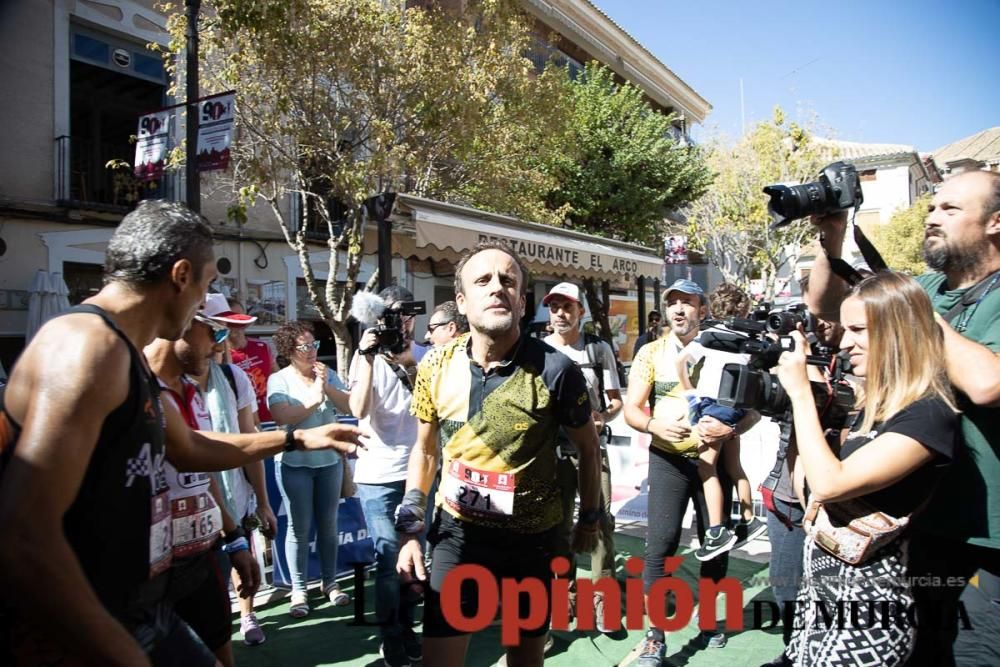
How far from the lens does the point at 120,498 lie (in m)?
1.45

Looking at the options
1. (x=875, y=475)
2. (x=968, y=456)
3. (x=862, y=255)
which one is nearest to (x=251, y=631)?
(x=875, y=475)

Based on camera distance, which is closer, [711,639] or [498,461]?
[498,461]

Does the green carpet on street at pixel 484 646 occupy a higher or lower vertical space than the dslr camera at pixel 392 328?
lower

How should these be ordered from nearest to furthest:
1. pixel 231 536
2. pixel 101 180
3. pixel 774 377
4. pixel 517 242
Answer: pixel 774 377
pixel 231 536
pixel 517 242
pixel 101 180

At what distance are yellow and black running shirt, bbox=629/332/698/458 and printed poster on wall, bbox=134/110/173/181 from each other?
601cm

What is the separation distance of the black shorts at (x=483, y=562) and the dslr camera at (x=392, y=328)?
1.39 metres

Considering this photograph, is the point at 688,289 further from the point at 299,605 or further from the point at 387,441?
the point at 299,605

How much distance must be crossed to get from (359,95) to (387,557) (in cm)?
836

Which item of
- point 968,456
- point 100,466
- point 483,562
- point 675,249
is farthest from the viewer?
point 675,249

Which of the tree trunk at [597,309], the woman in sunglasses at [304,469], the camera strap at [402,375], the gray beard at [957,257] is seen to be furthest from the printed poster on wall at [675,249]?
the gray beard at [957,257]

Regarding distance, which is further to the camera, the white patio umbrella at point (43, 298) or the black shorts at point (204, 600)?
the white patio umbrella at point (43, 298)

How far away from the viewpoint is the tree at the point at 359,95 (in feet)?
29.9

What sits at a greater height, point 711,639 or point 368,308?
point 368,308

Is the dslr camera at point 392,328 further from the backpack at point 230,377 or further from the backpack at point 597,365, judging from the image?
the backpack at point 597,365
